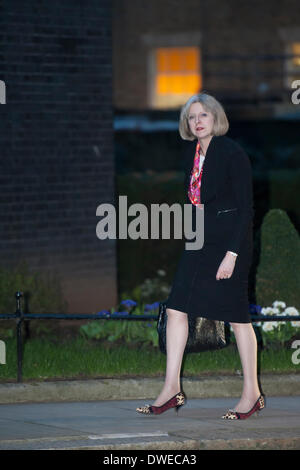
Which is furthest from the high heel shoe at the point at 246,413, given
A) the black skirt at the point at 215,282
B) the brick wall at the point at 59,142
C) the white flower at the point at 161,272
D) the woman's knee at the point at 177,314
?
the white flower at the point at 161,272

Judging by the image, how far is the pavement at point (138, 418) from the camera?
7148 mm

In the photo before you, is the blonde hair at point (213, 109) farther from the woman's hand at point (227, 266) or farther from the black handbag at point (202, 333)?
the black handbag at point (202, 333)

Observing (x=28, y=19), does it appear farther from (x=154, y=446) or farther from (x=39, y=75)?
(x=154, y=446)

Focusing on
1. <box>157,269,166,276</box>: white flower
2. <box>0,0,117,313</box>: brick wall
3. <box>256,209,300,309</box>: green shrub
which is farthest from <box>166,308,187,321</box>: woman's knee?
<box>157,269,166,276</box>: white flower

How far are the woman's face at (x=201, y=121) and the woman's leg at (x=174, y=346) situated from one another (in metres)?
1.24

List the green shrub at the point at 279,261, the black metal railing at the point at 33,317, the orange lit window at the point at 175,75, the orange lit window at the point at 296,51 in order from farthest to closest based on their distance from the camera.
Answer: the orange lit window at the point at 175,75, the orange lit window at the point at 296,51, the green shrub at the point at 279,261, the black metal railing at the point at 33,317

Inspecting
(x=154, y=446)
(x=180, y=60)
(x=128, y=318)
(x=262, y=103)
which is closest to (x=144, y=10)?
(x=180, y=60)

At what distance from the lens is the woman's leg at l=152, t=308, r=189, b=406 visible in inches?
309

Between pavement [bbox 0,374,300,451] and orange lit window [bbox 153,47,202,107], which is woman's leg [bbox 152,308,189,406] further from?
orange lit window [bbox 153,47,202,107]

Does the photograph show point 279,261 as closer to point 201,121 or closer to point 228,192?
point 228,192

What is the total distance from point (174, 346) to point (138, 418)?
0.56m

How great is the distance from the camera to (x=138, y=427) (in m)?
7.54

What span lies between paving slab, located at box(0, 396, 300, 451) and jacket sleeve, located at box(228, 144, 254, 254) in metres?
1.21

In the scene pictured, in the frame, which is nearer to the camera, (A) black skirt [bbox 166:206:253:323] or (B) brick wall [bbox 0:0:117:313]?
(A) black skirt [bbox 166:206:253:323]
